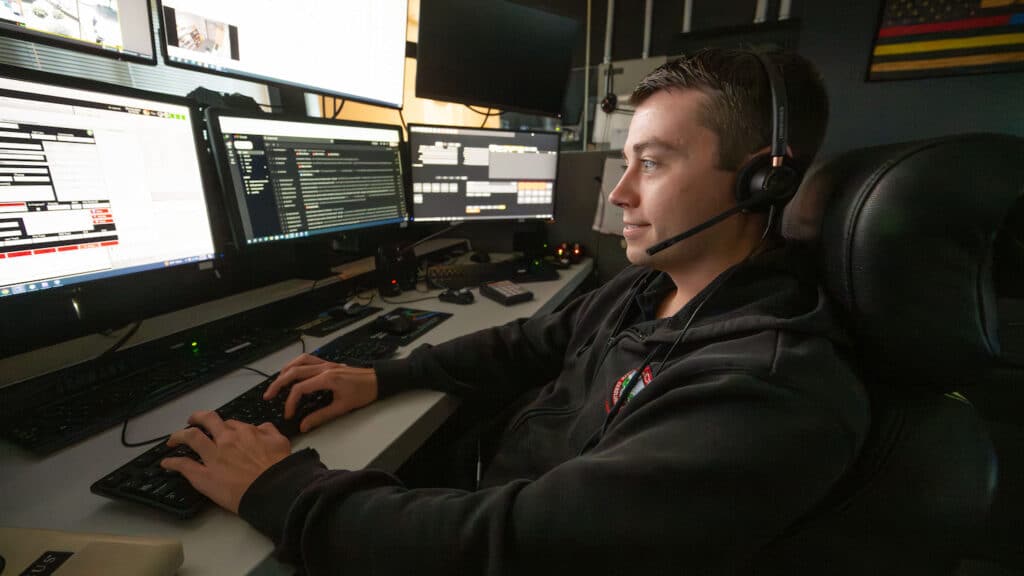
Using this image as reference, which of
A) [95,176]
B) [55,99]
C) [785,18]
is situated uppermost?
[785,18]

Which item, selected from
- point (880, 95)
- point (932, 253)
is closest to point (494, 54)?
point (932, 253)

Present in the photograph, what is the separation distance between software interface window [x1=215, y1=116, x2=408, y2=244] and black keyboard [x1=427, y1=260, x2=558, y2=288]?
247mm

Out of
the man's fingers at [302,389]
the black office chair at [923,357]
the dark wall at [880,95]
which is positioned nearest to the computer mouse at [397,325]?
the man's fingers at [302,389]

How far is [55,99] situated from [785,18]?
4.26 metres

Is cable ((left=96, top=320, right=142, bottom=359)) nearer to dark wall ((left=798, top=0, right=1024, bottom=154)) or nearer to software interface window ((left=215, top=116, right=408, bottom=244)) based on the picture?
software interface window ((left=215, top=116, right=408, bottom=244))

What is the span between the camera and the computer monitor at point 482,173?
1.54 metres

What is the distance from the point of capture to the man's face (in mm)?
689

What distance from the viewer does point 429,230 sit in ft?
6.16

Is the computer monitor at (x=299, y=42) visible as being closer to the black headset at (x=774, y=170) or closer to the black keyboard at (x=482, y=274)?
the black keyboard at (x=482, y=274)

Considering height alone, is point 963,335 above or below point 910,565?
above

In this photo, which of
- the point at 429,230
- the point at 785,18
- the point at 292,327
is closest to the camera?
the point at 292,327

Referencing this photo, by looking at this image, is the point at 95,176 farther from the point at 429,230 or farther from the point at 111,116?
the point at 429,230

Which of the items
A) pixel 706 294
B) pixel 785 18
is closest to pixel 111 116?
pixel 706 294

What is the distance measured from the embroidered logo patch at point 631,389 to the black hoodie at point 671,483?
0.9 inches
